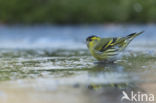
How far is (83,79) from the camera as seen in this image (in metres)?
4.11

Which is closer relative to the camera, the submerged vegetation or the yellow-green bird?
the yellow-green bird

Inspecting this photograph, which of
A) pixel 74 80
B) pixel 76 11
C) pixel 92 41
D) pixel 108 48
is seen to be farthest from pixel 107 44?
pixel 76 11

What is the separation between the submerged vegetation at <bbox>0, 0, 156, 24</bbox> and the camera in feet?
65.6

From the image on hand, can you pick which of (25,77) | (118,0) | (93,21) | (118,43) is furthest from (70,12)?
(25,77)

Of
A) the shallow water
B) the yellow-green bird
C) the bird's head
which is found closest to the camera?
the shallow water

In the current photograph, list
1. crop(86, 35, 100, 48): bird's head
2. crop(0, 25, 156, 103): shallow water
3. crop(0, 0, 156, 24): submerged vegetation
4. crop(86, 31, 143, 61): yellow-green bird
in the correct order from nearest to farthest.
Answer: 1. crop(0, 25, 156, 103): shallow water
2. crop(86, 31, 143, 61): yellow-green bird
3. crop(86, 35, 100, 48): bird's head
4. crop(0, 0, 156, 24): submerged vegetation

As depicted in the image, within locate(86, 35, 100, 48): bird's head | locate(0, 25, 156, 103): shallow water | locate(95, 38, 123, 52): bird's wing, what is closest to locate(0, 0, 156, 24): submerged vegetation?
locate(86, 35, 100, 48): bird's head

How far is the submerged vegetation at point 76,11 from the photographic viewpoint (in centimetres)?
2000

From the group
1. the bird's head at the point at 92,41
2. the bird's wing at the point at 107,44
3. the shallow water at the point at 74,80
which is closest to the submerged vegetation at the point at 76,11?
the bird's head at the point at 92,41

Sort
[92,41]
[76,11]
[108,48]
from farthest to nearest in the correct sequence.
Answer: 1. [76,11]
2. [92,41]
3. [108,48]

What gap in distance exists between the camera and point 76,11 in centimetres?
2080

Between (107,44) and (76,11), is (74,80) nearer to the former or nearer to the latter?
(107,44)

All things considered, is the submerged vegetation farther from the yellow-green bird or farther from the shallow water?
the shallow water

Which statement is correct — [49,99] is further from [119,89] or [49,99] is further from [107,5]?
[107,5]
